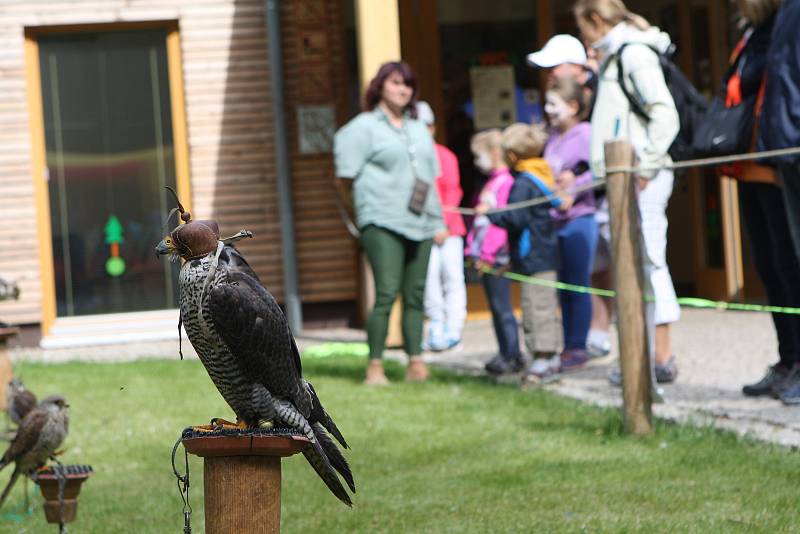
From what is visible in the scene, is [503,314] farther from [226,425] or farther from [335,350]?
[226,425]

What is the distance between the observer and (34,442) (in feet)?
17.8

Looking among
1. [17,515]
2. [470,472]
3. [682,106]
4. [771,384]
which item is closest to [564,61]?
[682,106]

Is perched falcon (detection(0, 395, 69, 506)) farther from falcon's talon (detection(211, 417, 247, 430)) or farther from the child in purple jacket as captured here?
the child in purple jacket

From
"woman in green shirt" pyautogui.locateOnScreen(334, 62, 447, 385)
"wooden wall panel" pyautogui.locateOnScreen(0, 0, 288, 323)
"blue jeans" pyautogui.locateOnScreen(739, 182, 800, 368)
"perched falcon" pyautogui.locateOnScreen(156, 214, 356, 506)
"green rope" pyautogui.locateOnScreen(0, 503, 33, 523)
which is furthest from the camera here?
"wooden wall panel" pyautogui.locateOnScreen(0, 0, 288, 323)

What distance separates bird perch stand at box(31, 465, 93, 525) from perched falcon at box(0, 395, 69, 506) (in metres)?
0.16

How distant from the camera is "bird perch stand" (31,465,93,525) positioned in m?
5.23

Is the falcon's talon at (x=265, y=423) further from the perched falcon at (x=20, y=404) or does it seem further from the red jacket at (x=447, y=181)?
the red jacket at (x=447, y=181)

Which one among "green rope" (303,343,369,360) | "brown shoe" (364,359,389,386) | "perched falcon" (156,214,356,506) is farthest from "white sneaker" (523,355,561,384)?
"perched falcon" (156,214,356,506)

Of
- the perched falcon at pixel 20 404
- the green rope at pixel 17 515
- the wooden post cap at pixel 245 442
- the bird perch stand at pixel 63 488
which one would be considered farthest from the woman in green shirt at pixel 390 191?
the wooden post cap at pixel 245 442

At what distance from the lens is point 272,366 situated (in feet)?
11.7

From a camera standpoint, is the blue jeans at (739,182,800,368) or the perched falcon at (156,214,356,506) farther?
the blue jeans at (739,182,800,368)

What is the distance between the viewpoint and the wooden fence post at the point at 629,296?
6.79 meters

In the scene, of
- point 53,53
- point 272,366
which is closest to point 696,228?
point 53,53

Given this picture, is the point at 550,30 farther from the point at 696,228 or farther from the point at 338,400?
the point at 338,400
